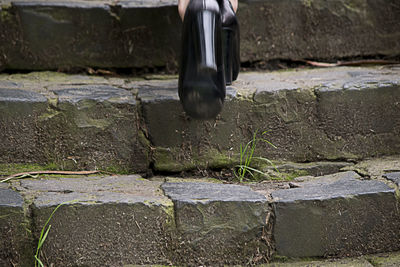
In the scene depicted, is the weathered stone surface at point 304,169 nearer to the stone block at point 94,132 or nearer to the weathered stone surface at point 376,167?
the weathered stone surface at point 376,167

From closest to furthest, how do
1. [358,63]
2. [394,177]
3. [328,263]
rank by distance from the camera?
[328,263]
[394,177]
[358,63]

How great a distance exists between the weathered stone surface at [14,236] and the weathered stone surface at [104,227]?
37 mm

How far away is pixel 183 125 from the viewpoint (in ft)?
6.24

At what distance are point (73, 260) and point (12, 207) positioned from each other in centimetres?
22

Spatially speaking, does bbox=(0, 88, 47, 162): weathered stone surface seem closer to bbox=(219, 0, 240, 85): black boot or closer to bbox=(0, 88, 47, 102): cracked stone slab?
bbox=(0, 88, 47, 102): cracked stone slab

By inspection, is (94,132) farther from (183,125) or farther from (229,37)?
(229,37)

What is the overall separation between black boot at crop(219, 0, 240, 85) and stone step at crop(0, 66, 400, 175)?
9cm

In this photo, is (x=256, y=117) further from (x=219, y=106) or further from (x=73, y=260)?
(x=73, y=260)

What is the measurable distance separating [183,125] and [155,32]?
599 millimetres

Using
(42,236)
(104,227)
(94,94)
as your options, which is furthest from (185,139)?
(42,236)

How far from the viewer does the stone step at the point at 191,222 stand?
4.88 ft

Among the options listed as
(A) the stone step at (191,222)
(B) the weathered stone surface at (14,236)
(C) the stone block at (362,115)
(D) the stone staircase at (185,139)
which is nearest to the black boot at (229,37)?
(D) the stone staircase at (185,139)

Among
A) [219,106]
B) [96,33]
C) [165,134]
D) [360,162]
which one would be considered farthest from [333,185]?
[96,33]

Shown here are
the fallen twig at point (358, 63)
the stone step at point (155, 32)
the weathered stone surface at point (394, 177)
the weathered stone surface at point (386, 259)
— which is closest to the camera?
the weathered stone surface at point (386, 259)
